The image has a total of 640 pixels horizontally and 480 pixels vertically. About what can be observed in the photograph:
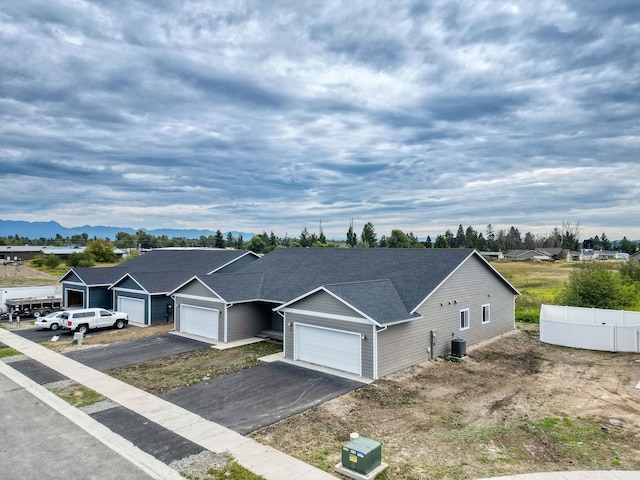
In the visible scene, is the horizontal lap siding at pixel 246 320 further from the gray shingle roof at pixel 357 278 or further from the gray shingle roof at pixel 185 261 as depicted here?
the gray shingle roof at pixel 185 261

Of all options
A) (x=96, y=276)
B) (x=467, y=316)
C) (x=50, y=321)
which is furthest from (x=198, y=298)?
(x=467, y=316)

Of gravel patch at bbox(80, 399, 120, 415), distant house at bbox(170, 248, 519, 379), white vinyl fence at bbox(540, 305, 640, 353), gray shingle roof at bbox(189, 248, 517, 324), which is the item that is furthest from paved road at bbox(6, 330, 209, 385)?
white vinyl fence at bbox(540, 305, 640, 353)

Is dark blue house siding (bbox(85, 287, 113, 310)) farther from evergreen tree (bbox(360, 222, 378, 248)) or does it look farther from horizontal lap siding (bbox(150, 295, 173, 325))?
evergreen tree (bbox(360, 222, 378, 248))

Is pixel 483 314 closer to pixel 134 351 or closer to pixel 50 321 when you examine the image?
Answer: pixel 134 351

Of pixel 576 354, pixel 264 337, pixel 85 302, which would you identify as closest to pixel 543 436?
pixel 576 354

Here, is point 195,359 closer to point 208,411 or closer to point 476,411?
point 208,411

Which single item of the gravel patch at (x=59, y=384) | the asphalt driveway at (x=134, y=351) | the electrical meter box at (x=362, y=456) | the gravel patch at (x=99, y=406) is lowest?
the asphalt driveway at (x=134, y=351)

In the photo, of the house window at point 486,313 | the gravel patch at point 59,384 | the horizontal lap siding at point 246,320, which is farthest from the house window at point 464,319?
the gravel patch at point 59,384

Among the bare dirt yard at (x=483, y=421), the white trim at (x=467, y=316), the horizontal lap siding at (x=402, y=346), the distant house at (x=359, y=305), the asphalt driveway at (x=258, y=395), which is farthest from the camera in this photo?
the white trim at (x=467, y=316)
